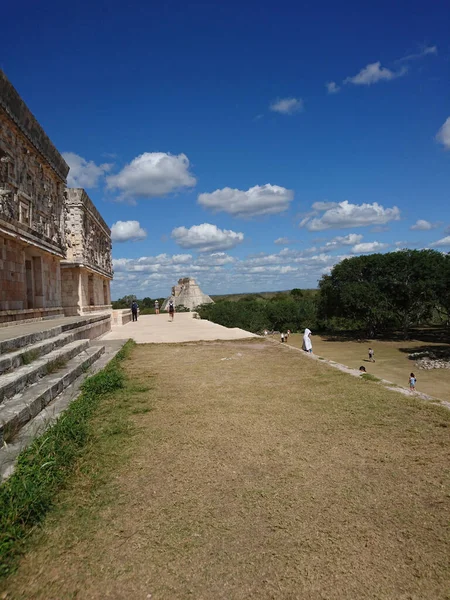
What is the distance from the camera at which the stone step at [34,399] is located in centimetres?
321

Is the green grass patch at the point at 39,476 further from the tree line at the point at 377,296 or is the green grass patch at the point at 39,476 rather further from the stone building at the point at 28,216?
the tree line at the point at 377,296

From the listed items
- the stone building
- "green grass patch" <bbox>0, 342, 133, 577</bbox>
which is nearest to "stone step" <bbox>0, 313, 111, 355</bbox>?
"green grass patch" <bbox>0, 342, 133, 577</bbox>

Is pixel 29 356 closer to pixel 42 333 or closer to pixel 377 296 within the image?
pixel 42 333

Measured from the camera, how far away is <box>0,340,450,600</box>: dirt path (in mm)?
1807

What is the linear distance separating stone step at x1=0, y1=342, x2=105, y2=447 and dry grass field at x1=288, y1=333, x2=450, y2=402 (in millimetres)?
13120

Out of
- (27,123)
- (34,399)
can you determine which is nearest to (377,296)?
(27,123)

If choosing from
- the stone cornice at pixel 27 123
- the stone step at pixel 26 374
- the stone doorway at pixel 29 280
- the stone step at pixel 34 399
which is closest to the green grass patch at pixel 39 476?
the stone step at pixel 34 399

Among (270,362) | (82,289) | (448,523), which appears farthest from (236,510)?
(82,289)

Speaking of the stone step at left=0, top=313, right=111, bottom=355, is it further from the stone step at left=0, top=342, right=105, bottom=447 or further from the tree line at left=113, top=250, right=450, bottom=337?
the tree line at left=113, top=250, right=450, bottom=337

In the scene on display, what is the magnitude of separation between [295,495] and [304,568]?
0.62 metres

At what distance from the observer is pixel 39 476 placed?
251 cm

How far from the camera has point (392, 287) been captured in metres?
31.1

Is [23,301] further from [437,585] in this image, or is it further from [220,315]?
[220,315]

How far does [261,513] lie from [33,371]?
3.33 m
